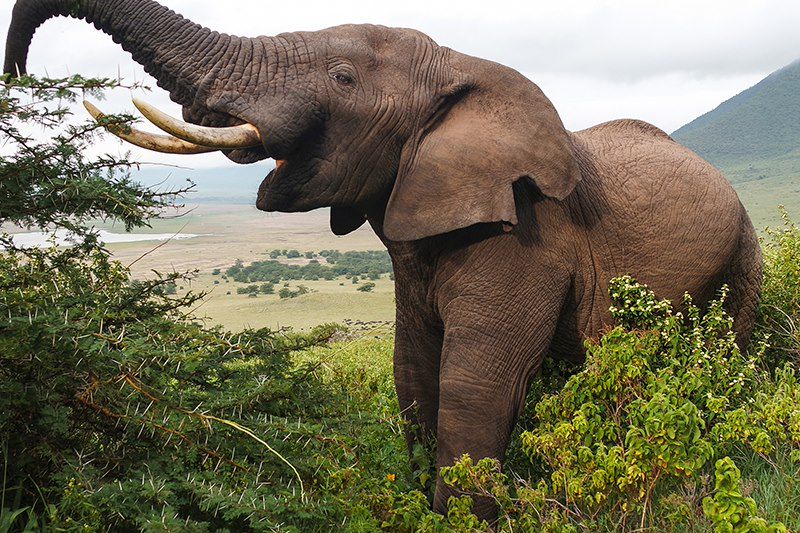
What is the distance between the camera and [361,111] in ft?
15.8

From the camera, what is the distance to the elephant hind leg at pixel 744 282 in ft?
19.7

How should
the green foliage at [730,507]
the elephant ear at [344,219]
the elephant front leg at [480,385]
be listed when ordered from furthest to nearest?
the elephant ear at [344,219] → the elephant front leg at [480,385] → the green foliage at [730,507]

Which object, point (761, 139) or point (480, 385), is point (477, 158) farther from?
point (761, 139)

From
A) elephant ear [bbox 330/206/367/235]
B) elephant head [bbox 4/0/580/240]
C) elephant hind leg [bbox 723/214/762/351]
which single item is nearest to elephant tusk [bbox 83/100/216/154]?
elephant head [bbox 4/0/580/240]

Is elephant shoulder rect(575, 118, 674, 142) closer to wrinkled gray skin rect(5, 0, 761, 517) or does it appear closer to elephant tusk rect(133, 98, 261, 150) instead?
wrinkled gray skin rect(5, 0, 761, 517)

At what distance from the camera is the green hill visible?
97.9m

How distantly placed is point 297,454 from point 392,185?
167 centimetres

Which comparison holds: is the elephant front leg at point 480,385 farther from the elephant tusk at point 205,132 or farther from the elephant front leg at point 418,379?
the elephant tusk at point 205,132

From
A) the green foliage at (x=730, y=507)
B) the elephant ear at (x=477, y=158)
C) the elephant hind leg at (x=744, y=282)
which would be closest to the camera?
the green foliage at (x=730, y=507)

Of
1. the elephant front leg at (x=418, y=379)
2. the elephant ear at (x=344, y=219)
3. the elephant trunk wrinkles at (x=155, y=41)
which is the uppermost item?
the elephant trunk wrinkles at (x=155, y=41)

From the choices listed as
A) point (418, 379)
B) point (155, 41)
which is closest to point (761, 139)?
point (418, 379)

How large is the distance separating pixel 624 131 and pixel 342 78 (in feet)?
7.78

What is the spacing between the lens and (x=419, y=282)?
5324mm

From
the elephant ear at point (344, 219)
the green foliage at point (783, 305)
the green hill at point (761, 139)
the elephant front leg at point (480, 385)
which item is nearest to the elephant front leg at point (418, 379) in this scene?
the elephant front leg at point (480, 385)
